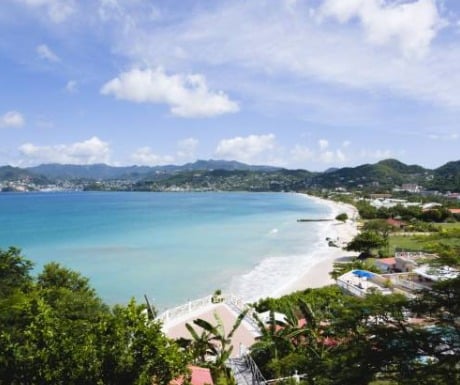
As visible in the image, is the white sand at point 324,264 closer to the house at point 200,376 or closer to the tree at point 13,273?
the tree at point 13,273

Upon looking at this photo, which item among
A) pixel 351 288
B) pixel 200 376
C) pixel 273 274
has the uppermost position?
pixel 200 376

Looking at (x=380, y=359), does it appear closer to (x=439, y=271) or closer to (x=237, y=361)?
(x=439, y=271)

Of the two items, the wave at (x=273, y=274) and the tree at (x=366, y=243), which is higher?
the tree at (x=366, y=243)

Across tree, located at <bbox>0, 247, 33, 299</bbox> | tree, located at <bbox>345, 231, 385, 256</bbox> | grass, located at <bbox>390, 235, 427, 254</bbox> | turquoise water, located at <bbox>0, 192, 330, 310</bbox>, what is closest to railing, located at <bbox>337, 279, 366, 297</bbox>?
turquoise water, located at <bbox>0, 192, 330, 310</bbox>

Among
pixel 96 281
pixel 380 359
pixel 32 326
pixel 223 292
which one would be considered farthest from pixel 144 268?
pixel 380 359

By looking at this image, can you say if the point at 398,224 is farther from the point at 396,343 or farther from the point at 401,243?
the point at 396,343

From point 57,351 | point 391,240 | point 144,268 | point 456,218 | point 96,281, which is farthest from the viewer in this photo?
point 456,218

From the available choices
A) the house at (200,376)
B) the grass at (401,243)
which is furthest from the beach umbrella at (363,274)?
the grass at (401,243)

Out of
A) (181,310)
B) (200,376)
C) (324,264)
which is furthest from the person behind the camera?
(324,264)

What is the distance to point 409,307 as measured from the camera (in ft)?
23.5

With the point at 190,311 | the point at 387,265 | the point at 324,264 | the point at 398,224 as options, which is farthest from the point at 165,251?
the point at 398,224

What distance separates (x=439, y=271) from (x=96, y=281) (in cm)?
3634

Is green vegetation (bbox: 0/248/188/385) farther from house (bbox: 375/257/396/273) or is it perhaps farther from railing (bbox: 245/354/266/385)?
house (bbox: 375/257/396/273)

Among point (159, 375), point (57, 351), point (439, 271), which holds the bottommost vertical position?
point (159, 375)
